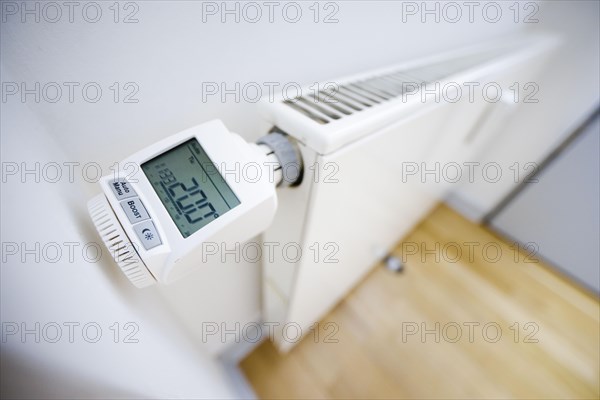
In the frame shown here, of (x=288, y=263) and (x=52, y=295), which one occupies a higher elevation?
(x=52, y=295)

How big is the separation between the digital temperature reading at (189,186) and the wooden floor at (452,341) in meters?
0.81

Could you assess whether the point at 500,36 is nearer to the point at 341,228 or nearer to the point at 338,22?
the point at 338,22

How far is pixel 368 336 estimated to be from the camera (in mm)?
987

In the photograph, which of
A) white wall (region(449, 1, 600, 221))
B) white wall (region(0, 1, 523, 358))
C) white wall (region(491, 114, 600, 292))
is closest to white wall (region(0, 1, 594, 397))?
white wall (region(0, 1, 523, 358))

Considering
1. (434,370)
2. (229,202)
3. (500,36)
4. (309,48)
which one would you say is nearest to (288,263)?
(229,202)

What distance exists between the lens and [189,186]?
0.28m

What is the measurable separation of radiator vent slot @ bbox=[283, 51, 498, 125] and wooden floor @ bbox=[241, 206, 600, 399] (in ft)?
2.05

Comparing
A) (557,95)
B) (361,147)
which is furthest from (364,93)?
(557,95)

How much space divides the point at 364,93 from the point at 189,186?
323 millimetres

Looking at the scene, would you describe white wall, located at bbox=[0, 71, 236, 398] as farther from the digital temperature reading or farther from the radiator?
the radiator

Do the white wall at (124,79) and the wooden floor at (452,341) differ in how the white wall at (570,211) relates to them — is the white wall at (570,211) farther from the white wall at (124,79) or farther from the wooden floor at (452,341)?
the white wall at (124,79)

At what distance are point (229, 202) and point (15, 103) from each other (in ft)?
0.72

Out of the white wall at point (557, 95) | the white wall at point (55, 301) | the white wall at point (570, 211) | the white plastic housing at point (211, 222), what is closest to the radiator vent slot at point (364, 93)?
the white plastic housing at point (211, 222)

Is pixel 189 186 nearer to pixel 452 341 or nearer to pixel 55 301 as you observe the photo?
pixel 55 301
